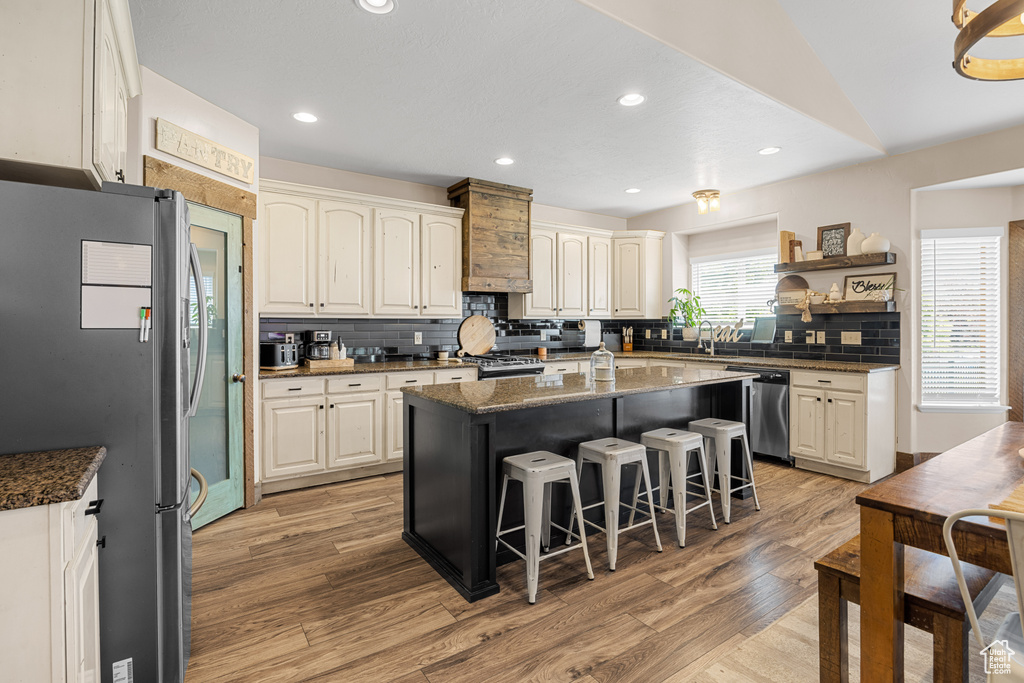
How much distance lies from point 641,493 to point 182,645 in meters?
2.49

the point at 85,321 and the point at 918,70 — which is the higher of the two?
the point at 918,70

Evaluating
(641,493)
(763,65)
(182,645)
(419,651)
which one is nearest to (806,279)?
(763,65)

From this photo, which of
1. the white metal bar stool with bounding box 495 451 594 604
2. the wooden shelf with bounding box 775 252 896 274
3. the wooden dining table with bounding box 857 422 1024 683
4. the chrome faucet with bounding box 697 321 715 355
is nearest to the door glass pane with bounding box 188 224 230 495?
the white metal bar stool with bounding box 495 451 594 604

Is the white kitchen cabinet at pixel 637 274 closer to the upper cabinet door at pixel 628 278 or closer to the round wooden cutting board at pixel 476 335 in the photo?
the upper cabinet door at pixel 628 278

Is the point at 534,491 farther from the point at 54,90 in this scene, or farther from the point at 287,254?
the point at 287,254

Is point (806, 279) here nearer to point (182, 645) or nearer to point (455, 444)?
point (455, 444)

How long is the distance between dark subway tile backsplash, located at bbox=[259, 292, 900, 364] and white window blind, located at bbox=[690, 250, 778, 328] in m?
0.31

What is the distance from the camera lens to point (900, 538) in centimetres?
132

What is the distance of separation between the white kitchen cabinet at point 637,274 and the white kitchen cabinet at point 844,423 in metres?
2.11

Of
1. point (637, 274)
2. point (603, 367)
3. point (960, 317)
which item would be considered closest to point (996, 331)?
point (960, 317)

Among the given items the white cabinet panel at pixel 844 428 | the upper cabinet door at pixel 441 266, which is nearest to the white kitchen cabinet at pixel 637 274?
the upper cabinet door at pixel 441 266

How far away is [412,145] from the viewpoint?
12.6ft

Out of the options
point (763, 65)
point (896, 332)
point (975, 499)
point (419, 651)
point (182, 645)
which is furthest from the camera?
point (896, 332)

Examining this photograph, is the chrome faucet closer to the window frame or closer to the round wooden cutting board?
the window frame
